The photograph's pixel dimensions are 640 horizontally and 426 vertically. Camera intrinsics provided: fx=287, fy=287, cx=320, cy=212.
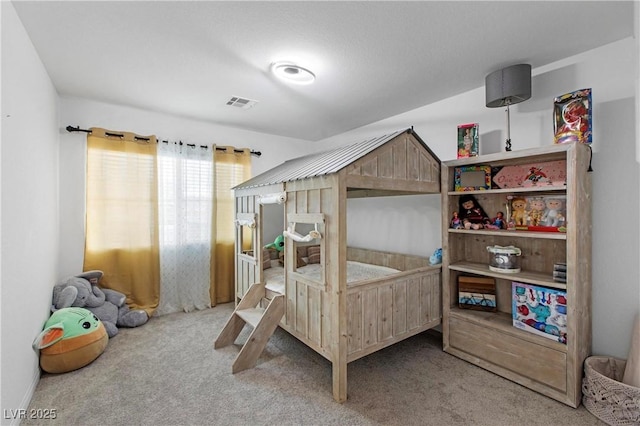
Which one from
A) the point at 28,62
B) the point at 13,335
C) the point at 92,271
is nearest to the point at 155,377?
the point at 13,335

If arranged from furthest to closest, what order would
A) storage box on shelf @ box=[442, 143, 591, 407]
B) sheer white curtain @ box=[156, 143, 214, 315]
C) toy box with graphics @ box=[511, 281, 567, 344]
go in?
sheer white curtain @ box=[156, 143, 214, 315], toy box with graphics @ box=[511, 281, 567, 344], storage box on shelf @ box=[442, 143, 591, 407]

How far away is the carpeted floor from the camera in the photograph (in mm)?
1827

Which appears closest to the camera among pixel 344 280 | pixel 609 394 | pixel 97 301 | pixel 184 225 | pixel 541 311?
pixel 609 394

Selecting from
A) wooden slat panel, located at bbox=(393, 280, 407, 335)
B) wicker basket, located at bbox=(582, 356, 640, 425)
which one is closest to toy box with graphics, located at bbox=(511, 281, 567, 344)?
wicker basket, located at bbox=(582, 356, 640, 425)

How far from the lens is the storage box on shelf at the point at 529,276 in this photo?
1.96 m

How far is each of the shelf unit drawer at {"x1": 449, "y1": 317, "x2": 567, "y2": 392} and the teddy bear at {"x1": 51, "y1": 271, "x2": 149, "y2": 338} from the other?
3363 mm

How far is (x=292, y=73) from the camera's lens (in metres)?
2.50

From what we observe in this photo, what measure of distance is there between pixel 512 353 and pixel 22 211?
145 inches

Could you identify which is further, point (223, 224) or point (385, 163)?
point (223, 224)

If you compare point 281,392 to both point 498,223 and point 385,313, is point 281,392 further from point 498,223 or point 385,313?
point 498,223

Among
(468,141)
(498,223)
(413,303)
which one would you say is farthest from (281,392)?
(468,141)

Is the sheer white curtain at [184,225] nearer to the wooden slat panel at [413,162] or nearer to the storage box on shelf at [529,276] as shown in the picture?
the wooden slat panel at [413,162]

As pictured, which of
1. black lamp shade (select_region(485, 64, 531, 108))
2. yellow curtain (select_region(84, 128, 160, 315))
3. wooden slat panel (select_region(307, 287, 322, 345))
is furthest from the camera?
yellow curtain (select_region(84, 128, 160, 315))

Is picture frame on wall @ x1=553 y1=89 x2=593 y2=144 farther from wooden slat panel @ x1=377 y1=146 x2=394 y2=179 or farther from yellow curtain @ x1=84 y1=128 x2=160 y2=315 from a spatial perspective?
yellow curtain @ x1=84 y1=128 x2=160 y2=315
